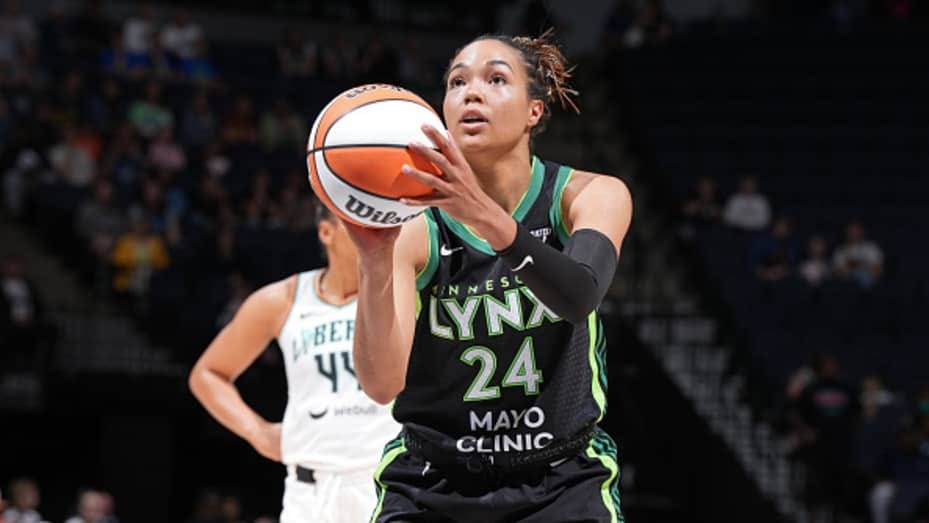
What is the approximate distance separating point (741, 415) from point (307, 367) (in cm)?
753

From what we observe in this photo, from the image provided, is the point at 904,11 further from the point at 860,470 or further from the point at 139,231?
the point at 139,231

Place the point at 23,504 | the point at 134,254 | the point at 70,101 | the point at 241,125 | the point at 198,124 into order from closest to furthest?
the point at 23,504 < the point at 134,254 < the point at 70,101 < the point at 198,124 < the point at 241,125

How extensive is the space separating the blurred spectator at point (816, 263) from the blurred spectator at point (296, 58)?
6834mm

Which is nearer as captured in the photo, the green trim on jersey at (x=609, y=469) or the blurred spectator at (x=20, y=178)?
the green trim on jersey at (x=609, y=469)

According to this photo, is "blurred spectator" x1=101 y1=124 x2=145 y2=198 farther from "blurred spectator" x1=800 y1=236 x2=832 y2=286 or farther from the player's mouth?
the player's mouth

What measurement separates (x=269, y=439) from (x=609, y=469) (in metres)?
2.07

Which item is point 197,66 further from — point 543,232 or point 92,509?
point 543,232

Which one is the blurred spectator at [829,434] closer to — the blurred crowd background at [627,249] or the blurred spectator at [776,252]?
the blurred crowd background at [627,249]

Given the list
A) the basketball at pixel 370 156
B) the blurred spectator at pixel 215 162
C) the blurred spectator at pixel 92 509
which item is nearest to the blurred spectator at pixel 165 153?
the blurred spectator at pixel 215 162

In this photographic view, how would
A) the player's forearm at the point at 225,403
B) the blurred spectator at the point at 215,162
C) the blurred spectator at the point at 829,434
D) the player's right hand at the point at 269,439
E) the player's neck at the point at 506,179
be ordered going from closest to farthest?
1. the player's neck at the point at 506,179
2. the player's right hand at the point at 269,439
3. the player's forearm at the point at 225,403
4. the blurred spectator at the point at 829,434
5. the blurred spectator at the point at 215,162

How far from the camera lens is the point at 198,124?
14.6 metres

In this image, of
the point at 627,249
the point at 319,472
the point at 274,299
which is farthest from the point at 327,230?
the point at 627,249

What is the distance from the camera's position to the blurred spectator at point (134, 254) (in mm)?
12180

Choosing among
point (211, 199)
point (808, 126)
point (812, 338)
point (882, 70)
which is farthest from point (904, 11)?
point (211, 199)
